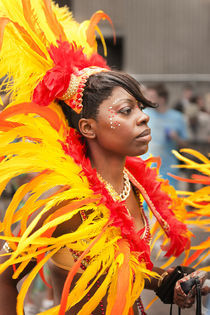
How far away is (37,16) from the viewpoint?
2.14 meters

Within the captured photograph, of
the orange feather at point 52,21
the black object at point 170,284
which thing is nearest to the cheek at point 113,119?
the orange feather at point 52,21

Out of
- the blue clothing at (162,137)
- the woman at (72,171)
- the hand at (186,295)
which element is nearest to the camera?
the woman at (72,171)

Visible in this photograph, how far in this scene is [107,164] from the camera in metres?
2.13

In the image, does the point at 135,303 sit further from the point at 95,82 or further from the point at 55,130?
the point at 95,82

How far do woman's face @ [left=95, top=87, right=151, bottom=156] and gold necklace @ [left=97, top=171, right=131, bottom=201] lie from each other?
0.14 metres

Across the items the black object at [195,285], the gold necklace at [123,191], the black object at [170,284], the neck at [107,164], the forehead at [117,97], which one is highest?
the forehead at [117,97]

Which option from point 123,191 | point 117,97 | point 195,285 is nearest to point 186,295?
point 195,285

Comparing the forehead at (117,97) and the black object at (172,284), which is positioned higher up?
the forehead at (117,97)

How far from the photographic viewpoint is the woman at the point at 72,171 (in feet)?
6.16

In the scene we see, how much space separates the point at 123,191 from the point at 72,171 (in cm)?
30

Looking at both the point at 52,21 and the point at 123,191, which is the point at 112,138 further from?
the point at 52,21

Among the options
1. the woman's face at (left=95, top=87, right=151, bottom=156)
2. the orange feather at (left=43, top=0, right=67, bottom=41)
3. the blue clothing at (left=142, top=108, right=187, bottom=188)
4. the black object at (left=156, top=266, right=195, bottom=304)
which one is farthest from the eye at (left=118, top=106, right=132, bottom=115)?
the blue clothing at (left=142, top=108, right=187, bottom=188)

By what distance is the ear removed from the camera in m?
2.09

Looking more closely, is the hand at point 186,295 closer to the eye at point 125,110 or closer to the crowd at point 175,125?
the eye at point 125,110
